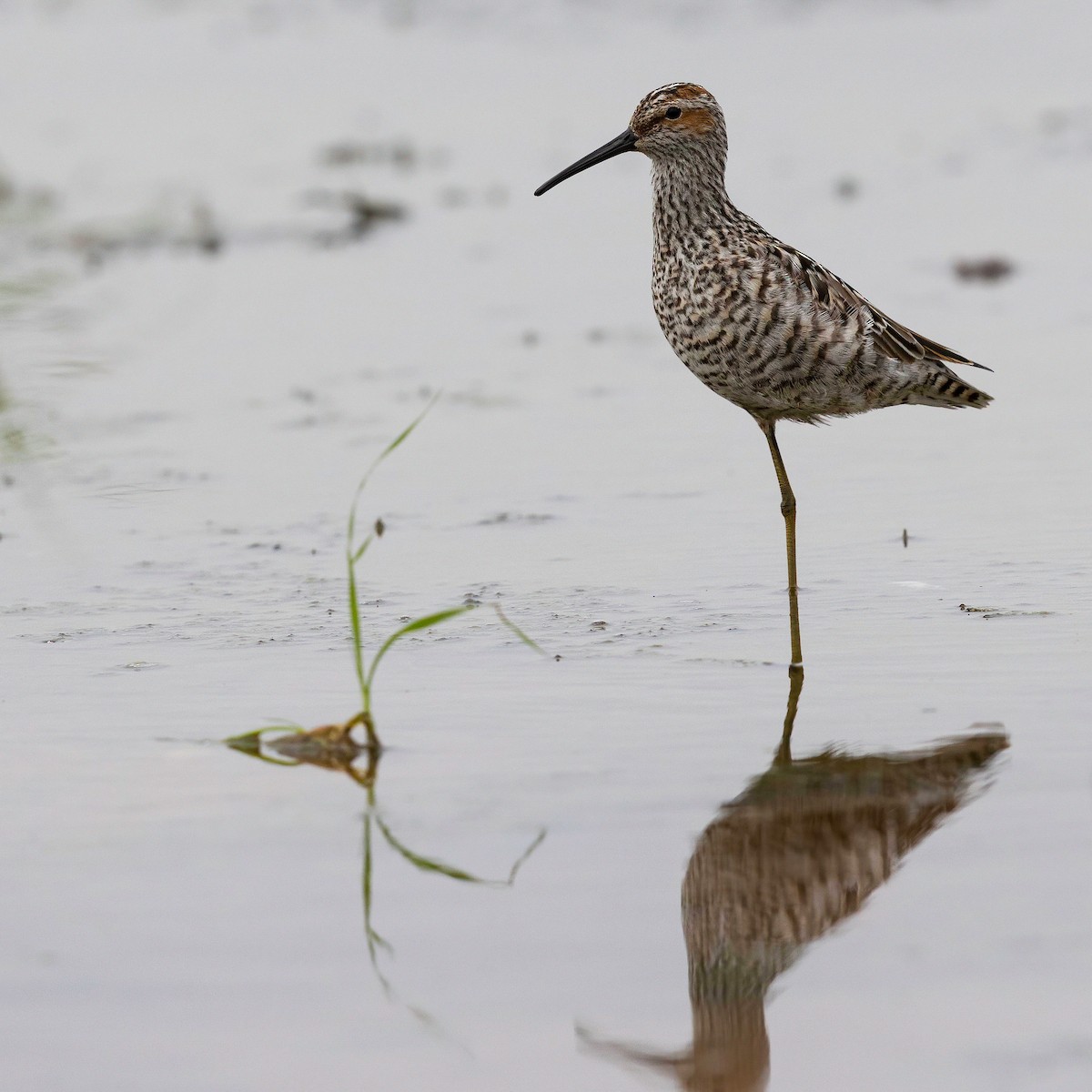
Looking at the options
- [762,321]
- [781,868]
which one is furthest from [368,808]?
[762,321]

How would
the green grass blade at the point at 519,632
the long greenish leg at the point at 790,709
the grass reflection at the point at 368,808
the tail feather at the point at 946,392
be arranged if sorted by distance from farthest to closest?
the tail feather at the point at 946,392 → the long greenish leg at the point at 790,709 → the green grass blade at the point at 519,632 → the grass reflection at the point at 368,808

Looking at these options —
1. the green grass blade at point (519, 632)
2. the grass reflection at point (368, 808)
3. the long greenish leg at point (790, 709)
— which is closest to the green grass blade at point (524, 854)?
the grass reflection at point (368, 808)

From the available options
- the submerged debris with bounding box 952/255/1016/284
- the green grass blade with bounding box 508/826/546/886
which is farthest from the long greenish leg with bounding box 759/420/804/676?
the submerged debris with bounding box 952/255/1016/284

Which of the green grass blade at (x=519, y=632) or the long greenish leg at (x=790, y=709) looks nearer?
the green grass blade at (x=519, y=632)

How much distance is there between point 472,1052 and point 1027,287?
8.55 m

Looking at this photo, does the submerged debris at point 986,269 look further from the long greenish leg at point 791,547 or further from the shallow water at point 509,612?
the long greenish leg at point 791,547

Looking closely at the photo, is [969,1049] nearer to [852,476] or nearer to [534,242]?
[852,476]

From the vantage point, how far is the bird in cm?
639

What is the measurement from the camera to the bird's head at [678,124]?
6.96 m

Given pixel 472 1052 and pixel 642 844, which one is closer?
pixel 472 1052

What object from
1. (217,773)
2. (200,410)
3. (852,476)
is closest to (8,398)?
(200,410)

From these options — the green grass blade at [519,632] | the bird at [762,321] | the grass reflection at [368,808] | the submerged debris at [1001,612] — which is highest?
the bird at [762,321]

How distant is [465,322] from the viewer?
436 inches

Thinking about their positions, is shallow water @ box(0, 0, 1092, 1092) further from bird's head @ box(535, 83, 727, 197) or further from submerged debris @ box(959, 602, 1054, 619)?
bird's head @ box(535, 83, 727, 197)
